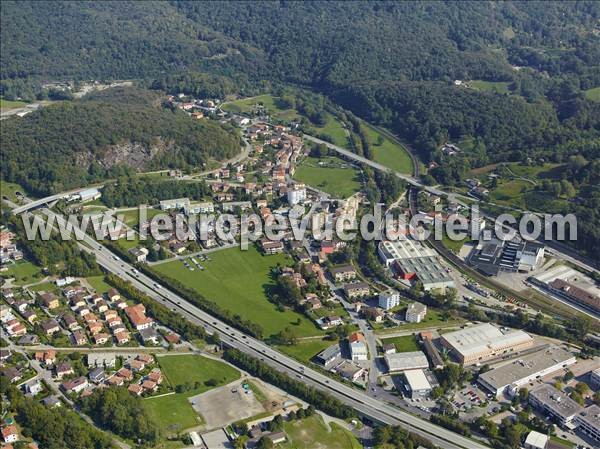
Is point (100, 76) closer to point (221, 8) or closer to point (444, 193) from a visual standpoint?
point (221, 8)

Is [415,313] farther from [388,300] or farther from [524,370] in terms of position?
[524,370]

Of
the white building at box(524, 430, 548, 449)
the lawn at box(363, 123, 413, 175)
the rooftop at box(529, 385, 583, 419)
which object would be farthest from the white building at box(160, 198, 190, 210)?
the white building at box(524, 430, 548, 449)

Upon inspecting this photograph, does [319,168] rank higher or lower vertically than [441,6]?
lower

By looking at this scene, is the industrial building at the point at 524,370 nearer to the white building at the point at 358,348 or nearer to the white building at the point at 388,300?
the white building at the point at 358,348

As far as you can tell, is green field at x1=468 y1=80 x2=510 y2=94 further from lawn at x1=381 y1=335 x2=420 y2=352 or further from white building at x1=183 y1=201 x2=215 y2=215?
lawn at x1=381 y1=335 x2=420 y2=352

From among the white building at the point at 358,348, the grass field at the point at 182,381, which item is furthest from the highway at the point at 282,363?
the white building at the point at 358,348

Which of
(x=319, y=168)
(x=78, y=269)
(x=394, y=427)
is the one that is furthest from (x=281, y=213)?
(x=394, y=427)
